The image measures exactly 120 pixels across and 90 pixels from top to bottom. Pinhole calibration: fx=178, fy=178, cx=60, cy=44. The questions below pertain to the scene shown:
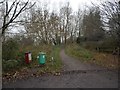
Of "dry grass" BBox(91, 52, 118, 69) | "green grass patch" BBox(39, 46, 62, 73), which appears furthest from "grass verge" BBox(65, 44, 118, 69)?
"green grass patch" BBox(39, 46, 62, 73)

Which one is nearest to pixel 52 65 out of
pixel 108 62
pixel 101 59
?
pixel 108 62

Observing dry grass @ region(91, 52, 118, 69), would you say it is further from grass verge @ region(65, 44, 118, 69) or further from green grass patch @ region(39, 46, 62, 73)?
green grass patch @ region(39, 46, 62, 73)

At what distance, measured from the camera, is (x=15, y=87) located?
8.08 metres

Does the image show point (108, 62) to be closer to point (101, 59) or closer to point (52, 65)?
point (101, 59)

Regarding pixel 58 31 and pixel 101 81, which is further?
pixel 58 31

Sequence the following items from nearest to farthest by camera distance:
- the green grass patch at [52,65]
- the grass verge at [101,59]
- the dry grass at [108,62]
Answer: the green grass patch at [52,65] → the dry grass at [108,62] → the grass verge at [101,59]

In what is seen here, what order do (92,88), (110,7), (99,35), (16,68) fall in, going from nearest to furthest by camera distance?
(92,88)
(16,68)
(110,7)
(99,35)

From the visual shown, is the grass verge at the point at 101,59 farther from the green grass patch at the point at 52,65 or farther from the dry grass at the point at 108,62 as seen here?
the green grass patch at the point at 52,65

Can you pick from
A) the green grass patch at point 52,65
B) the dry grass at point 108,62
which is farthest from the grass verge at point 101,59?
the green grass patch at point 52,65

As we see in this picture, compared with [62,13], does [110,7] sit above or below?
below

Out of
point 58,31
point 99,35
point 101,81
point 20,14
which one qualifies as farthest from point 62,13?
point 101,81

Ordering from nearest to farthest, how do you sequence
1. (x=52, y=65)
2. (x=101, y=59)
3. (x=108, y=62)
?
(x=52, y=65)
(x=108, y=62)
(x=101, y=59)

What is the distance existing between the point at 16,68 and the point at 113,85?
7157 mm

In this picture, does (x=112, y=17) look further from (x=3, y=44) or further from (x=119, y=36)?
(x=3, y=44)
